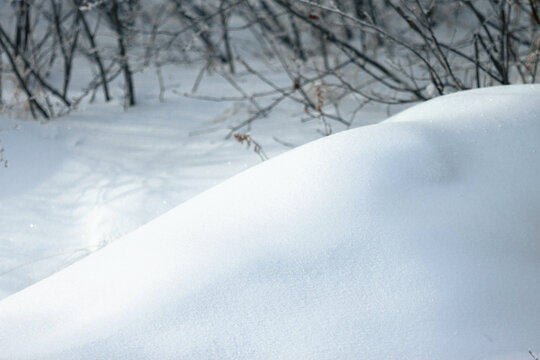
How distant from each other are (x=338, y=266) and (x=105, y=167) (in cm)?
142

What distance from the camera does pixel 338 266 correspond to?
0.99 metres

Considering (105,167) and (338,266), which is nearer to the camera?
(338,266)

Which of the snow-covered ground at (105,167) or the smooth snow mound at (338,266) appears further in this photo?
the snow-covered ground at (105,167)

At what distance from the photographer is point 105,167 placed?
2.15 meters

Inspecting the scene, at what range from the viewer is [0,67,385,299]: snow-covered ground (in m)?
1.65

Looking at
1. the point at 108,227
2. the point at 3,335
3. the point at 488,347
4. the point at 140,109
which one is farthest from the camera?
the point at 140,109

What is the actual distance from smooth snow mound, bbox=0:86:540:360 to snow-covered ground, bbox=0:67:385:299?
20.3 inches

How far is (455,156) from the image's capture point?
1.15 metres

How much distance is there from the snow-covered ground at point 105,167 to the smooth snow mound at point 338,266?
0.51 meters

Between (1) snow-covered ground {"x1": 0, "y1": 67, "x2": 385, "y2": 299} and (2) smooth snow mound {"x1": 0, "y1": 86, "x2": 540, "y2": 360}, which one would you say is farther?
(1) snow-covered ground {"x1": 0, "y1": 67, "x2": 385, "y2": 299}

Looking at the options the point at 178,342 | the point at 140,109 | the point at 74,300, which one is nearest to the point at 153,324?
the point at 178,342

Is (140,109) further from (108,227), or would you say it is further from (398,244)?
(398,244)

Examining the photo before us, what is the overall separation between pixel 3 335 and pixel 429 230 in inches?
32.1

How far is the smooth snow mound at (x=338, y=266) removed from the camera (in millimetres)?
893
